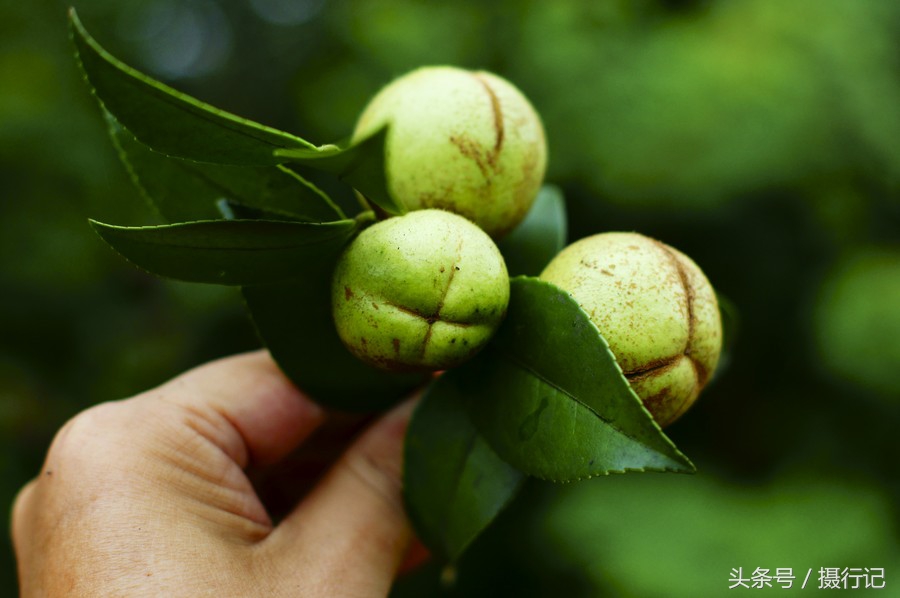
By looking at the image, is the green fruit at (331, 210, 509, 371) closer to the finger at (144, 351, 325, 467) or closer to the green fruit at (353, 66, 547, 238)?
the green fruit at (353, 66, 547, 238)

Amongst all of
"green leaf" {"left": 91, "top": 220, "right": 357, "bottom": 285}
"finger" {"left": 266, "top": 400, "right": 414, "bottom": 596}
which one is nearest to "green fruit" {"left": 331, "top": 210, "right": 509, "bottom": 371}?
"green leaf" {"left": 91, "top": 220, "right": 357, "bottom": 285}

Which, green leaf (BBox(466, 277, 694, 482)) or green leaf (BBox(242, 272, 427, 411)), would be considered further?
green leaf (BBox(242, 272, 427, 411))

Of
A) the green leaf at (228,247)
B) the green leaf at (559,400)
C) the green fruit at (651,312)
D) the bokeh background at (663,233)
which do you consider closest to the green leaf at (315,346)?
the green leaf at (228,247)

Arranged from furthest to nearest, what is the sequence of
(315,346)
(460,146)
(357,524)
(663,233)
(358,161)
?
(663,233) < (357,524) < (315,346) < (460,146) < (358,161)

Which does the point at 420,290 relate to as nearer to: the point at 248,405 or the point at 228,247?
the point at 228,247

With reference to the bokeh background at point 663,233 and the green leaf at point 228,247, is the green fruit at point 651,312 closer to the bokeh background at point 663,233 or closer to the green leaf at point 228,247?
the green leaf at point 228,247

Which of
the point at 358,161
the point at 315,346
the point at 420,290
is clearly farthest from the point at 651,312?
the point at 315,346
